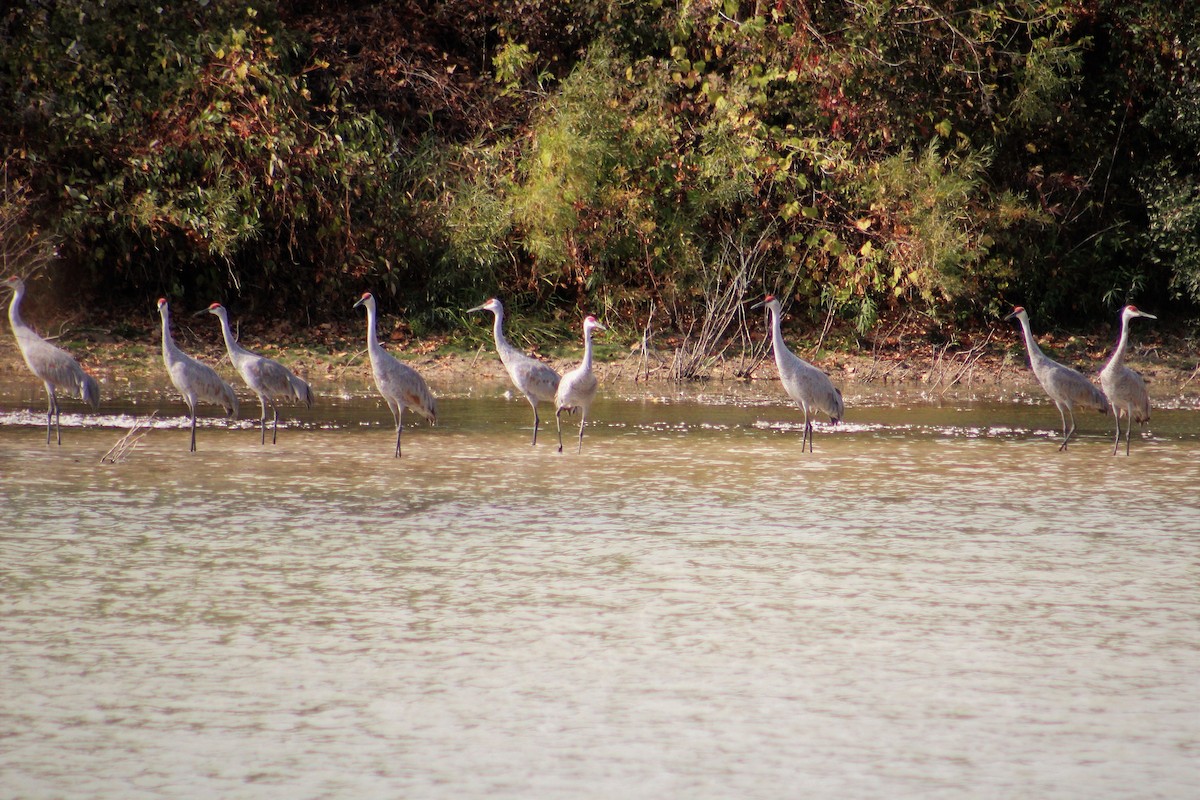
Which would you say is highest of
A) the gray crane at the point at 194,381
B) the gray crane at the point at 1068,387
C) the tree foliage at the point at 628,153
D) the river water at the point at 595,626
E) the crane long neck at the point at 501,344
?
the tree foliage at the point at 628,153

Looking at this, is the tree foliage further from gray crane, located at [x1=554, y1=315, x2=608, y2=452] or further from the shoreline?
gray crane, located at [x1=554, y1=315, x2=608, y2=452]

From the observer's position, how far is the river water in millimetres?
4129

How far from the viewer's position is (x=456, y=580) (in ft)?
20.8

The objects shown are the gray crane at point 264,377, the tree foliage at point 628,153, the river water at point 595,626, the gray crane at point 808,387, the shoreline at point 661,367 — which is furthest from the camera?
the tree foliage at point 628,153

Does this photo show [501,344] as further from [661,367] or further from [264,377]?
[661,367]

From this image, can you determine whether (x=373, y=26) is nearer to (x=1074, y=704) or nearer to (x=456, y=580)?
(x=456, y=580)

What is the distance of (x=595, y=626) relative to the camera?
220 inches

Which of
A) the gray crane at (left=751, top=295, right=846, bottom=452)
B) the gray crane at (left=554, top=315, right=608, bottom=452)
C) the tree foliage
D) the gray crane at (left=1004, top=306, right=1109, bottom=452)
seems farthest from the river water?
the tree foliage

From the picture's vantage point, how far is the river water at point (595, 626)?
4.13 meters

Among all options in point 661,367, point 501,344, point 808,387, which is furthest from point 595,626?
point 661,367

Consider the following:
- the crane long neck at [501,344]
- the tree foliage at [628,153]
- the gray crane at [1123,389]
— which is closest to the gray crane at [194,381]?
the crane long neck at [501,344]

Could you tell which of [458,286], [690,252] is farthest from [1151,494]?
[458,286]

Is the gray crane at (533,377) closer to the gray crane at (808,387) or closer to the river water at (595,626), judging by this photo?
the river water at (595,626)

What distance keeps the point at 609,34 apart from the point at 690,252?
3.11m
